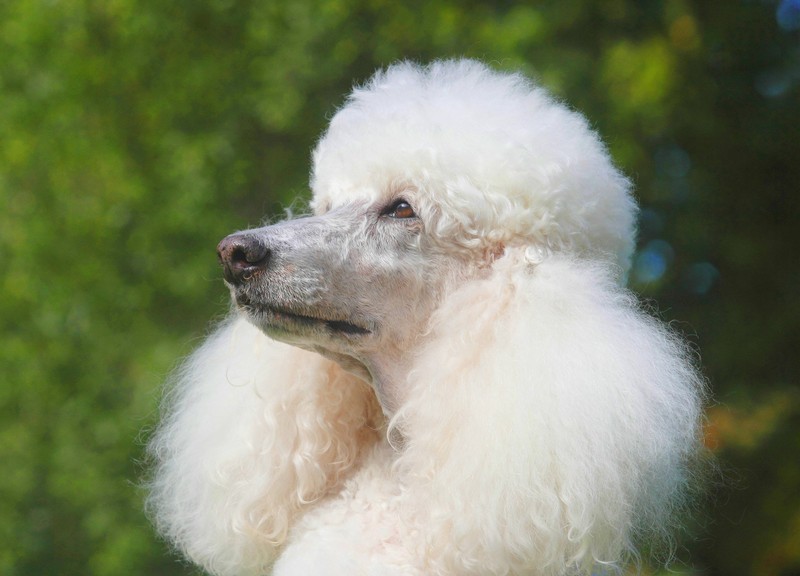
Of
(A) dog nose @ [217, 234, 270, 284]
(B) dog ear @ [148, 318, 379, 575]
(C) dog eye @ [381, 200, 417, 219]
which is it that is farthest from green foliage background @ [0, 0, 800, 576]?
(A) dog nose @ [217, 234, 270, 284]

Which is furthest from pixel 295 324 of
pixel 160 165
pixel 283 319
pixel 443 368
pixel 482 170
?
pixel 160 165

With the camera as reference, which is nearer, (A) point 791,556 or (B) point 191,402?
(B) point 191,402

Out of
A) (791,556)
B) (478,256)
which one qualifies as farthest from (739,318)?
(478,256)

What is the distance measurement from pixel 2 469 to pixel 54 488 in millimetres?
247

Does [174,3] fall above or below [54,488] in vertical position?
above

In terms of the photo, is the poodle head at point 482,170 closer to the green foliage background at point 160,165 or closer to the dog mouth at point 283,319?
the dog mouth at point 283,319

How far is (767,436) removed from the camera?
15.4ft

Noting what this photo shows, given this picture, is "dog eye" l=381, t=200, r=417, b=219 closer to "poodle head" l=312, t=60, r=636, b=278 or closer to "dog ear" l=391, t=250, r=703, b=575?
"poodle head" l=312, t=60, r=636, b=278

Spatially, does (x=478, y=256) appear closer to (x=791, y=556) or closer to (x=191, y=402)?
(x=191, y=402)

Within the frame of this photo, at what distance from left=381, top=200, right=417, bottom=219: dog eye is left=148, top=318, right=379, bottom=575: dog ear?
0.34 metres

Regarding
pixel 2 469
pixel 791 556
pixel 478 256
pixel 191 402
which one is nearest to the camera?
pixel 478 256

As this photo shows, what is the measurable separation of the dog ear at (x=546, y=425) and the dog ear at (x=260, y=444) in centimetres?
24

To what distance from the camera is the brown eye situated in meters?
1.65

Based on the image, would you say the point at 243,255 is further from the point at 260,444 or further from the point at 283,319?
the point at 260,444
